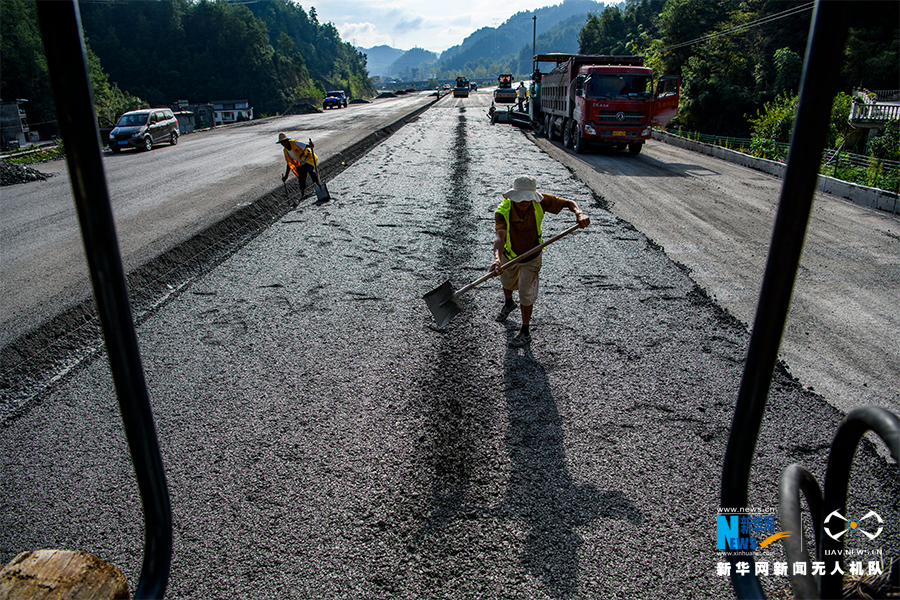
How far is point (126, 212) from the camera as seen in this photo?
1198 centimetres

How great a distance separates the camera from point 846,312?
22.3 ft

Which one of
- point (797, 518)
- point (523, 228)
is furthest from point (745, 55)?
point (797, 518)

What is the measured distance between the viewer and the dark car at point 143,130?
22.8 m

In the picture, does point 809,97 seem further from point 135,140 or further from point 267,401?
point 135,140

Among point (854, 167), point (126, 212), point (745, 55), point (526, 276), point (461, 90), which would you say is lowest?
point (126, 212)

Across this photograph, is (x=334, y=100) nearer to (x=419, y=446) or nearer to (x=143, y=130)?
(x=143, y=130)

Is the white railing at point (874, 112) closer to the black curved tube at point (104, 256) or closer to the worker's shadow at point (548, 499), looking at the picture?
the worker's shadow at point (548, 499)

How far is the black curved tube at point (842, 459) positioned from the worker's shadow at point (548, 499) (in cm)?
157

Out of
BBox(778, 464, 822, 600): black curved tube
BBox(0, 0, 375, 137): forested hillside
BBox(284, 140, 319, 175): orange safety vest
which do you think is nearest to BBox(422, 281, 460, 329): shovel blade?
BBox(778, 464, 822, 600): black curved tube

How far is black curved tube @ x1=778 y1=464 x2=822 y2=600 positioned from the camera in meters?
1.37

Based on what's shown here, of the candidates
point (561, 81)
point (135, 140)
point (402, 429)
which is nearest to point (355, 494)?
point (402, 429)

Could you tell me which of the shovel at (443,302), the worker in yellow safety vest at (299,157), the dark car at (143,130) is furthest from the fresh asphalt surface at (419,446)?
the dark car at (143,130)

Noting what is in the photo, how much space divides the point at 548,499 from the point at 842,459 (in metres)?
2.31

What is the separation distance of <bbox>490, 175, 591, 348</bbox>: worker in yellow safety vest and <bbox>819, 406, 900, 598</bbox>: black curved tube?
3.72m
